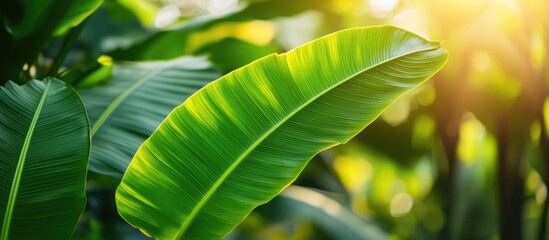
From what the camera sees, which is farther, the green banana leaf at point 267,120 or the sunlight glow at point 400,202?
the sunlight glow at point 400,202

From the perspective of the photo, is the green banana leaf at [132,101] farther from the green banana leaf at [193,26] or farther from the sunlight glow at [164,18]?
the sunlight glow at [164,18]

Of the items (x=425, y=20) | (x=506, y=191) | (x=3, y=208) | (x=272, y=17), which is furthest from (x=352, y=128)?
(x=425, y=20)

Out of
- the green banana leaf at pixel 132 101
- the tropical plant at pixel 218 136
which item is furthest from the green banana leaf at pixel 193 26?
the tropical plant at pixel 218 136

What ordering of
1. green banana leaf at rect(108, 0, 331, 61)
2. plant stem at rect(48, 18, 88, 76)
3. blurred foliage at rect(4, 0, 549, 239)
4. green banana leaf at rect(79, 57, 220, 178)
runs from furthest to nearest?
1. blurred foliage at rect(4, 0, 549, 239)
2. green banana leaf at rect(108, 0, 331, 61)
3. plant stem at rect(48, 18, 88, 76)
4. green banana leaf at rect(79, 57, 220, 178)

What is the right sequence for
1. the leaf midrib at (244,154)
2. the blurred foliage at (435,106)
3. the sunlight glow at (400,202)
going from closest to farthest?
the leaf midrib at (244,154) < the blurred foliage at (435,106) < the sunlight glow at (400,202)

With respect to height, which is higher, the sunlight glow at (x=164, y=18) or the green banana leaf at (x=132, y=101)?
the green banana leaf at (x=132, y=101)

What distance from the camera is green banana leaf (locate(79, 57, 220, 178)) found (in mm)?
825

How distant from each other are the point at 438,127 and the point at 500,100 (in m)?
0.17

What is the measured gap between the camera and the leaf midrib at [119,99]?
90cm

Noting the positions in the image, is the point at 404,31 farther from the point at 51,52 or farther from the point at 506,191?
the point at 51,52

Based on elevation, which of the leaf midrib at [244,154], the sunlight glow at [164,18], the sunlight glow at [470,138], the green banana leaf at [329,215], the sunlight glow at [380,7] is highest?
the leaf midrib at [244,154]

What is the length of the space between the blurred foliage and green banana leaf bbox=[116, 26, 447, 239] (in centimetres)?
61

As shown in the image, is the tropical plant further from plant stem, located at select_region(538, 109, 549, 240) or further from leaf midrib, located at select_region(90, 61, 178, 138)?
plant stem, located at select_region(538, 109, 549, 240)

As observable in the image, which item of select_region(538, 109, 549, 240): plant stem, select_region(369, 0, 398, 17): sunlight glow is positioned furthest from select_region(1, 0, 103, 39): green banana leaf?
select_region(369, 0, 398, 17): sunlight glow
